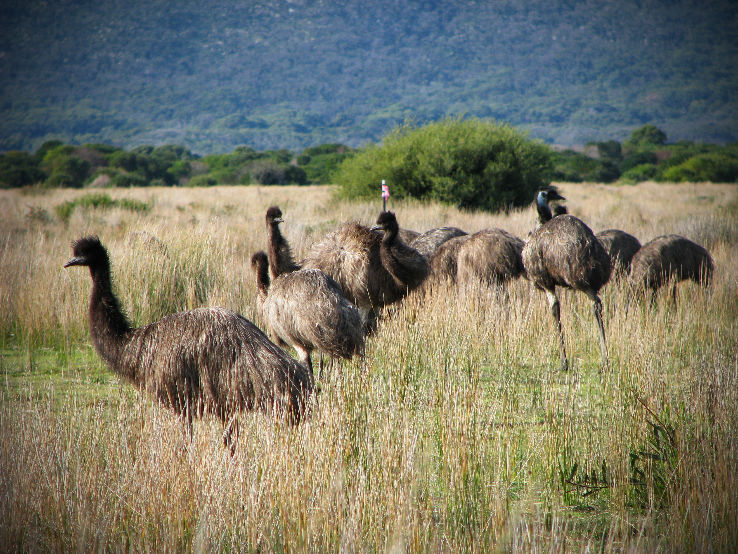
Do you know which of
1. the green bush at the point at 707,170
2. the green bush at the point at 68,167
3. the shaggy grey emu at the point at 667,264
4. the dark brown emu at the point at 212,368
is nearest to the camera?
the dark brown emu at the point at 212,368

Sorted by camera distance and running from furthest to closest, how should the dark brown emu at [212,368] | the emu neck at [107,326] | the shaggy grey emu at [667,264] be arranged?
1. the shaggy grey emu at [667,264]
2. the emu neck at [107,326]
3. the dark brown emu at [212,368]

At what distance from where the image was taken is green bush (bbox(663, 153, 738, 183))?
1948 inches

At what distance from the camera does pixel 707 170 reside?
50.8 m

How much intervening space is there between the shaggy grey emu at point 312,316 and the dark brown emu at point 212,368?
3.56 feet

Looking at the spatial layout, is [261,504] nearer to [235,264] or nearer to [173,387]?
[173,387]

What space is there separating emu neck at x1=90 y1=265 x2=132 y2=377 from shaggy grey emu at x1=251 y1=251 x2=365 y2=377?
137 cm

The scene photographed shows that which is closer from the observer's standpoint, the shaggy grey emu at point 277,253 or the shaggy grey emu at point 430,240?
the shaggy grey emu at point 277,253

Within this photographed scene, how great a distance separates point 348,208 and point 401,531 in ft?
60.9

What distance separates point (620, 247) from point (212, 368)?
7.15m

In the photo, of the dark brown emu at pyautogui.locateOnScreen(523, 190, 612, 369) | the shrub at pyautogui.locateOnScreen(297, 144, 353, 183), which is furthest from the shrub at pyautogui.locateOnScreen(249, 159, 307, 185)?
the dark brown emu at pyautogui.locateOnScreen(523, 190, 612, 369)

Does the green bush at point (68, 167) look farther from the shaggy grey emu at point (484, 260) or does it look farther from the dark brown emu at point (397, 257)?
the dark brown emu at point (397, 257)

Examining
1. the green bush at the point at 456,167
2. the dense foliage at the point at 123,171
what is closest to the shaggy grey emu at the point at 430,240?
the green bush at the point at 456,167

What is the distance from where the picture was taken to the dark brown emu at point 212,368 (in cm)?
395

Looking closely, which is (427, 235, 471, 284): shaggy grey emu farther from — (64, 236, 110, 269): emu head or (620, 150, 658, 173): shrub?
(620, 150, 658, 173): shrub
